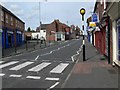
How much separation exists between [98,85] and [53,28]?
9114 cm

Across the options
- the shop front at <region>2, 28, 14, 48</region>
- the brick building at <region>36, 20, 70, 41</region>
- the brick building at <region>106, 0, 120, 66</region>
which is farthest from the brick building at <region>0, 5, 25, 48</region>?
the brick building at <region>36, 20, 70, 41</region>

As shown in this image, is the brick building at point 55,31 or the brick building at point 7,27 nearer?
the brick building at point 7,27

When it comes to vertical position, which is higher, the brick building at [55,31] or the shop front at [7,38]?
the brick building at [55,31]

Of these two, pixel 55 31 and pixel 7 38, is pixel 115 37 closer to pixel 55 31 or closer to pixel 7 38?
pixel 7 38

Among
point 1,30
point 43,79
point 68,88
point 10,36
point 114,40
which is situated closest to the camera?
point 68,88

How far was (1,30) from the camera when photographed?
3556cm

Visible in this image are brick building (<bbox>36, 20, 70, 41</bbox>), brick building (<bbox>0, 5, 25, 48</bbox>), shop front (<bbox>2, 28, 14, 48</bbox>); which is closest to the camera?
brick building (<bbox>0, 5, 25, 48</bbox>)

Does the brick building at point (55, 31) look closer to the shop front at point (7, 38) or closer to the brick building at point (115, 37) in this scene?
the shop front at point (7, 38)

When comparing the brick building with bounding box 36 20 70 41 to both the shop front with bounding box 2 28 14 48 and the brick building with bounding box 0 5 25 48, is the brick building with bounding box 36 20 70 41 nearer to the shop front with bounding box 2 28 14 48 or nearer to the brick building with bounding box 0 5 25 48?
the brick building with bounding box 0 5 25 48

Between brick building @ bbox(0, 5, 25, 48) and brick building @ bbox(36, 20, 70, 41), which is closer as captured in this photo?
brick building @ bbox(0, 5, 25, 48)

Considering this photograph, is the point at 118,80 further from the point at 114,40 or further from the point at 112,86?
the point at 114,40

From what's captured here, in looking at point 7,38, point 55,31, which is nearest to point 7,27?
point 7,38

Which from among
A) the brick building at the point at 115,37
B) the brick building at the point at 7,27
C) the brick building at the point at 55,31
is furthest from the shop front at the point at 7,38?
the brick building at the point at 55,31

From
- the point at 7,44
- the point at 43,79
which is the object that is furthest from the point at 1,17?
the point at 43,79
